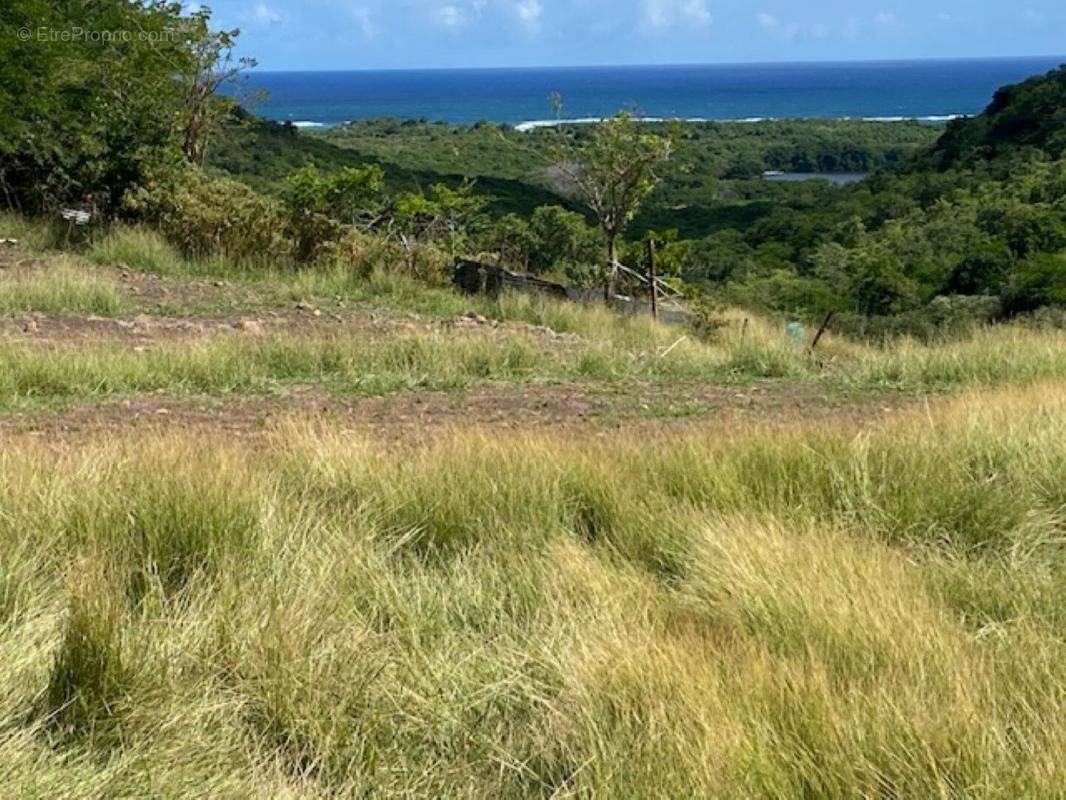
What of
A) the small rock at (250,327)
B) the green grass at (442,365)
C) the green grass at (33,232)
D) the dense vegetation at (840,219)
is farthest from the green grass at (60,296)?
the dense vegetation at (840,219)

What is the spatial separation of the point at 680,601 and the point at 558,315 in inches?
333

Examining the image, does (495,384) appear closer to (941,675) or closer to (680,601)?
(680,601)

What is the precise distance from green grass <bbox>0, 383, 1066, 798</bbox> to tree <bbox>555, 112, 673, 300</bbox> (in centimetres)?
1023

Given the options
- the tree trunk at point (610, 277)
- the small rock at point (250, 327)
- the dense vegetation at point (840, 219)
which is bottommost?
the dense vegetation at point (840, 219)

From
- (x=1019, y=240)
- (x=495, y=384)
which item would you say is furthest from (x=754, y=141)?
(x=495, y=384)

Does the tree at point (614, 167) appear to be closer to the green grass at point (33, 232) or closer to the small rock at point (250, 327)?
the small rock at point (250, 327)

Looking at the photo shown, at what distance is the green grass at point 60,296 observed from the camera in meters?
9.14

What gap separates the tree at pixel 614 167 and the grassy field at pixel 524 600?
8.70 m

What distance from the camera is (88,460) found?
407cm

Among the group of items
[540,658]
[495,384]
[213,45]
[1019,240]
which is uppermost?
[213,45]

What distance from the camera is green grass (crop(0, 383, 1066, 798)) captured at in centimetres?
226

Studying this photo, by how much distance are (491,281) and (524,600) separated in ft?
32.3

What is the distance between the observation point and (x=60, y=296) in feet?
30.5

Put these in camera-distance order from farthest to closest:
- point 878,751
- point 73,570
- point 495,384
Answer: point 495,384, point 73,570, point 878,751
